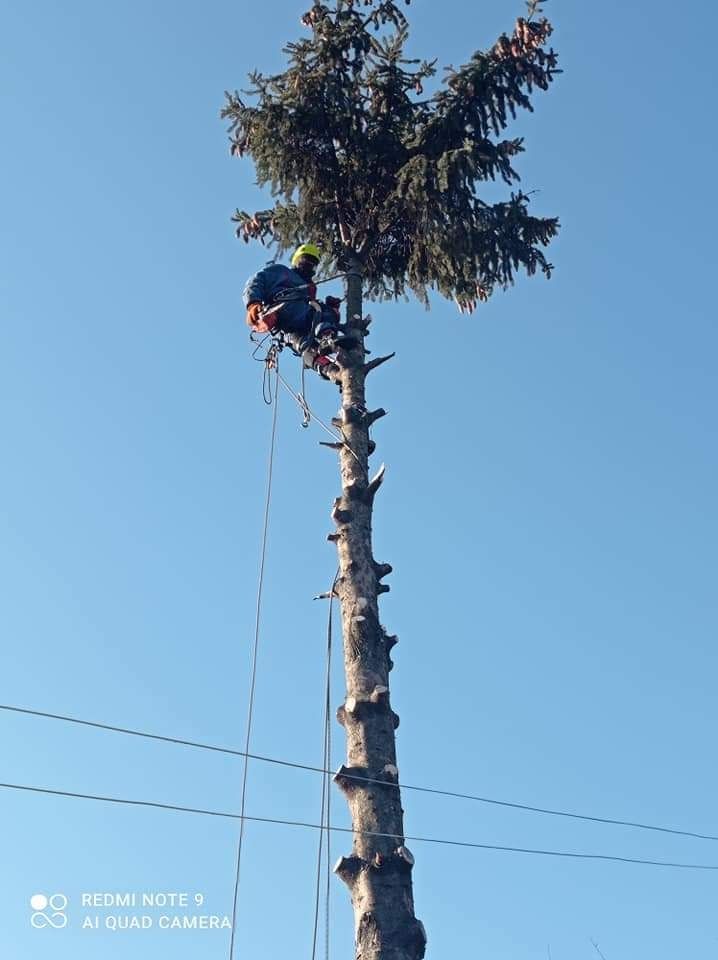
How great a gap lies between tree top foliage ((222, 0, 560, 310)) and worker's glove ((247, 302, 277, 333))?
104 cm

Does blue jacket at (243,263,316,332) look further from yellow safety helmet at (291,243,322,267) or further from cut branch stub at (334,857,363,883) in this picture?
cut branch stub at (334,857,363,883)

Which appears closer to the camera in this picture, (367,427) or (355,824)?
(355,824)

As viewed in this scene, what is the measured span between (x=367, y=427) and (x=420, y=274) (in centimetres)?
242

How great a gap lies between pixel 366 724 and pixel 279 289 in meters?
4.22

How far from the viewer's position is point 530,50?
37.3ft

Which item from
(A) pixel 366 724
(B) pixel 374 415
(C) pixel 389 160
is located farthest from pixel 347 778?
(C) pixel 389 160

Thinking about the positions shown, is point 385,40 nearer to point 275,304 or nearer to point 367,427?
point 275,304

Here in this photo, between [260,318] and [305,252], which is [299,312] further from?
[305,252]

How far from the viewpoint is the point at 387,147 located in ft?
36.9

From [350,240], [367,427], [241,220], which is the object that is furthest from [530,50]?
[367,427]

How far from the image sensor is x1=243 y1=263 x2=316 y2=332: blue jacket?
10.7 metres

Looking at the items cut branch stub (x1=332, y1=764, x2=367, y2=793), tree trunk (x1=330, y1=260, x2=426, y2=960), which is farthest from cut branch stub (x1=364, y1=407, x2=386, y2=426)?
cut branch stub (x1=332, y1=764, x2=367, y2=793)

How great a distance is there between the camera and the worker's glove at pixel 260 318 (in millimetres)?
10844

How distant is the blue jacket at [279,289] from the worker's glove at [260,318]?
0.05m
